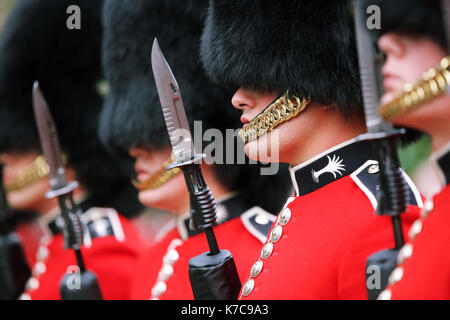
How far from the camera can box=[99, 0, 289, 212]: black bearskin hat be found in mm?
1934

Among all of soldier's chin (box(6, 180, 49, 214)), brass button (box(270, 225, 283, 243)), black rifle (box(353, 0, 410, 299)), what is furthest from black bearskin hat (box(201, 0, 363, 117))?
soldier's chin (box(6, 180, 49, 214))

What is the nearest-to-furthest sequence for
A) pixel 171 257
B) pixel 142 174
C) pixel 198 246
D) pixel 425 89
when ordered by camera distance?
pixel 425 89, pixel 198 246, pixel 171 257, pixel 142 174

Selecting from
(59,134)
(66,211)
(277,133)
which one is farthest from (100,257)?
(277,133)

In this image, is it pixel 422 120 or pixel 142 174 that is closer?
pixel 422 120

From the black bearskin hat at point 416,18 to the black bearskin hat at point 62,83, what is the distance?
1.70 meters

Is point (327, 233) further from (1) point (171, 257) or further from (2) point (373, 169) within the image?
(1) point (171, 257)

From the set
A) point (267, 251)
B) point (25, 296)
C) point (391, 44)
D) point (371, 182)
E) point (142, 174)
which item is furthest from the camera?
point (25, 296)

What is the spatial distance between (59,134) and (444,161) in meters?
2.05

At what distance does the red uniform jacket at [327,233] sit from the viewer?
1.30 m

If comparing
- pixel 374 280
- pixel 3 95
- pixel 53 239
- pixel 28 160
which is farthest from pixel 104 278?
pixel 374 280

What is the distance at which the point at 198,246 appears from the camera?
6.44 ft

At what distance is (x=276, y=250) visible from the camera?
151 centimetres

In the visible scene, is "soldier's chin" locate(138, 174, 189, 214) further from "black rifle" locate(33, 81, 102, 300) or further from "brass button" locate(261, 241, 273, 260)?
"brass button" locate(261, 241, 273, 260)

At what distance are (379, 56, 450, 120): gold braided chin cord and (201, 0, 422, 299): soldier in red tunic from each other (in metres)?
0.33
